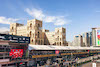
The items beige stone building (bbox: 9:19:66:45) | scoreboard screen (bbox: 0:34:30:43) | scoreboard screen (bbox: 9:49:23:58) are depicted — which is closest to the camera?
scoreboard screen (bbox: 0:34:30:43)

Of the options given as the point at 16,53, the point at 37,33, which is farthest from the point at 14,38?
the point at 37,33

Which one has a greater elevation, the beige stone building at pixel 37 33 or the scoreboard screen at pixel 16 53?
the beige stone building at pixel 37 33

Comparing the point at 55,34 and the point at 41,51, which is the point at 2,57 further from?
the point at 55,34

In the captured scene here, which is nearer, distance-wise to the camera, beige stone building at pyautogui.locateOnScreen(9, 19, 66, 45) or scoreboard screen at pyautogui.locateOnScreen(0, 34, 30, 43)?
scoreboard screen at pyautogui.locateOnScreen(0, 34, 30, 43)

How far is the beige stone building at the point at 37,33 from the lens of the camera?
88.3 meters

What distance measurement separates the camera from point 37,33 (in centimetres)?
8931

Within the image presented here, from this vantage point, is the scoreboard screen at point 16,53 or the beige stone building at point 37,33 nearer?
the scoreboard screen at point 16,53

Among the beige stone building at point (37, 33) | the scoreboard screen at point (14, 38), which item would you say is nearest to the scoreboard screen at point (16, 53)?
the scoreboard screen at point (14, 38)

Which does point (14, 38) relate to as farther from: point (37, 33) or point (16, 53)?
point (37, 33)

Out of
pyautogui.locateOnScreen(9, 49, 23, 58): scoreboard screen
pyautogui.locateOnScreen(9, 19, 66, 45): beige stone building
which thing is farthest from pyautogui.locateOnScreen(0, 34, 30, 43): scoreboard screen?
pyautogui.locateOnScreen(9, 19, 66, 45): beige stone building

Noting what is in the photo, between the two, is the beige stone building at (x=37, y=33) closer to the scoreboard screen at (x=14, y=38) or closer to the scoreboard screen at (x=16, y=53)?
the scoreboard screen at (x=14, y=38)

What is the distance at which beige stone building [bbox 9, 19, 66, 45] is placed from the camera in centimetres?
8829

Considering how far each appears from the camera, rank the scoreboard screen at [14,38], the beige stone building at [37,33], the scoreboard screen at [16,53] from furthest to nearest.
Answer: the beige stone building at [37,33] < the scoreboard screen at [16,53] < the scoreboard screen at [14,38]

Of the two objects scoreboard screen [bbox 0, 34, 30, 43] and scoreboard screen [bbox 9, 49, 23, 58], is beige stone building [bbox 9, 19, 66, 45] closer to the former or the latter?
scoreboard screen [bbox 0, 34, 30, 43]
